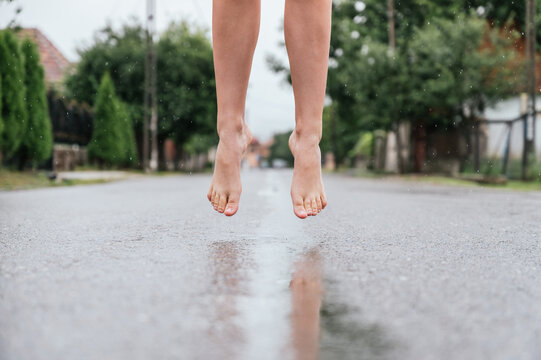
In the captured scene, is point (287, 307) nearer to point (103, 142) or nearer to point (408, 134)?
point (103, 142)

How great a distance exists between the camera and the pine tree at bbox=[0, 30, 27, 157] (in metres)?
9.84

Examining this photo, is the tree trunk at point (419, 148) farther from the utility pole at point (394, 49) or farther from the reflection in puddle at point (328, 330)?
the reflection in puddle at point (328, 330)

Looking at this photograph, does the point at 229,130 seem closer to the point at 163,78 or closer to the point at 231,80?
the point at 231,80

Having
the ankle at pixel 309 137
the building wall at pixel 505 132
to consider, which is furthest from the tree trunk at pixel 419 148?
the ankle at pixel 309 137

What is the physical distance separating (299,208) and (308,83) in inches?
23.6

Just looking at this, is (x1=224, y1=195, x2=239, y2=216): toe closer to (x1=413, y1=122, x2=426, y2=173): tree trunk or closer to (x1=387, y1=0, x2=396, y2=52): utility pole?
(x1=387, y1=0, x2=396, y2=52): utility pole

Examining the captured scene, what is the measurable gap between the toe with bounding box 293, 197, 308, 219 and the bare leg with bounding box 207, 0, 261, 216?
11.0 inches

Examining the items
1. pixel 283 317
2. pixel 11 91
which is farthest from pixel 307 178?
pixel 11 91

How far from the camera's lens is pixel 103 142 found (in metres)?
18.9

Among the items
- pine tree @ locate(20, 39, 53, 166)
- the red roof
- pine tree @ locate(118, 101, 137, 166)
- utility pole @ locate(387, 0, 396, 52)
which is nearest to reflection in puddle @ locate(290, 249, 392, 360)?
pine tree @ locate(20, 39, 53, 166)

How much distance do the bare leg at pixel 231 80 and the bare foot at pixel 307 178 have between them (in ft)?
0.94

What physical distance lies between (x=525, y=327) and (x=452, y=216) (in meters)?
2.71

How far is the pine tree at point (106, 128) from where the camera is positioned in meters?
18.9

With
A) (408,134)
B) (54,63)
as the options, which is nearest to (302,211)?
(408,134)
